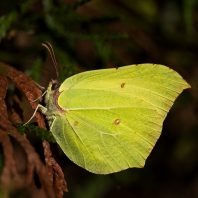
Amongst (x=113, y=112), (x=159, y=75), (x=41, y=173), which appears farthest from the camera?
(x=113, y=112)

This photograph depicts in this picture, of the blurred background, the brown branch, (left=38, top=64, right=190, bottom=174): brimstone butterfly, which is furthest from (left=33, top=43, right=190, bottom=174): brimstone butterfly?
the brown branch

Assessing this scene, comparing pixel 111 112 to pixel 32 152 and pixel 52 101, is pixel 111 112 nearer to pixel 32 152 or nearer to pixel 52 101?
pixel 52 101

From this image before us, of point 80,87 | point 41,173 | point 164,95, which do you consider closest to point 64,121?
point 80,87

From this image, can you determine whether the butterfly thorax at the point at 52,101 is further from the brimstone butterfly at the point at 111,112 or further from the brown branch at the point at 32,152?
the brown branch at the point at 32,152

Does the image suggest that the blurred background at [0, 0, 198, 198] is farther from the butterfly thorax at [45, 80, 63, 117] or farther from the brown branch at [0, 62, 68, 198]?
the brown branch at [0, 62, 68, 198]

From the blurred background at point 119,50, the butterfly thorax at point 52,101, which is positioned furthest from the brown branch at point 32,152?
the blurred background at point 119,50

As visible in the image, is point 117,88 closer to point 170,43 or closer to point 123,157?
point 123,157

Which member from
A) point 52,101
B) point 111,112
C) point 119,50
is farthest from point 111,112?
point 119,50
